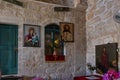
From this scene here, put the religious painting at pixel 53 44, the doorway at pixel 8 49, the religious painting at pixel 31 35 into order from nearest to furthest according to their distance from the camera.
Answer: the doorway at pixel 8 49 < the religious painting at pixel 31 35 < the religious painting at pixel 53 44

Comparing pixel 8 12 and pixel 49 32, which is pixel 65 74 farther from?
pixel 8 12

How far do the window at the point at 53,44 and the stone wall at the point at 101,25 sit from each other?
89 centimetres

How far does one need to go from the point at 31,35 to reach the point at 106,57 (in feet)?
6.34

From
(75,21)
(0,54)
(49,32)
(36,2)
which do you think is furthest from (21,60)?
(75,21)

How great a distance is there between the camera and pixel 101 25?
402 centimetres

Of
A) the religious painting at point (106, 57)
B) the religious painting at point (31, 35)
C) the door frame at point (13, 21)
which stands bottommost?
the religious painting at point (106, 57)

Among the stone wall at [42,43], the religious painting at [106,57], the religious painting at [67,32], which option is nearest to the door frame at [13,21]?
the stone wall at [42,43]

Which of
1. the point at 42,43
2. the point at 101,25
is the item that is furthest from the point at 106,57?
the point at 42,43

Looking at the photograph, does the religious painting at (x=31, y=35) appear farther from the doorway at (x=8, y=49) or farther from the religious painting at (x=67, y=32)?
the religious painting at (x=67, y=32)

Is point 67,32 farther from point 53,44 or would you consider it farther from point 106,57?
point 106,57

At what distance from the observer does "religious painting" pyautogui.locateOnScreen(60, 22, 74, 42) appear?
5345mm

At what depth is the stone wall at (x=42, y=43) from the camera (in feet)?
15.7

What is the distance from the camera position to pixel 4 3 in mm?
4602

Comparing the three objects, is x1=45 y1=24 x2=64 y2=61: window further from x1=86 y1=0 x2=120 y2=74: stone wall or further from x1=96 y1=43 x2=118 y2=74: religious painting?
x1=96 y1=43 x2=118 y2=74: religious painting
